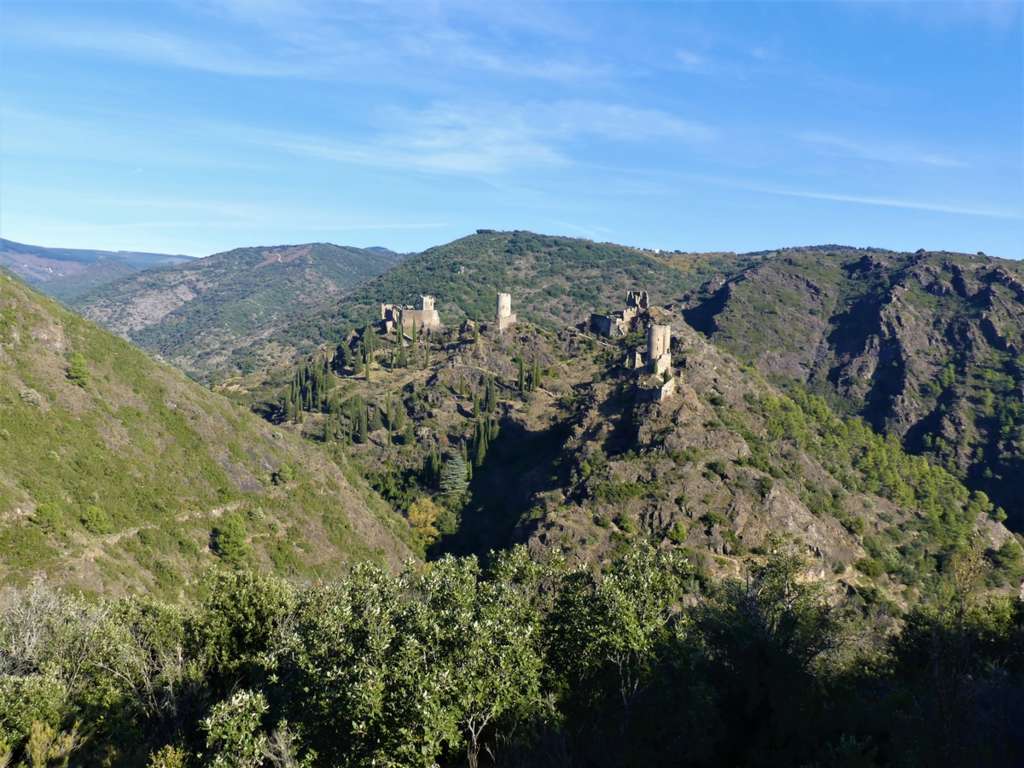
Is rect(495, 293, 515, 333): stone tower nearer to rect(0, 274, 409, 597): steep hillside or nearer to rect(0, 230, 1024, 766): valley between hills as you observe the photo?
rect(0, 230, 1024, 766): valley between hills

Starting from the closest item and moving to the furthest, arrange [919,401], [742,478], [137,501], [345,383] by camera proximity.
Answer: [137,501], [742,478], [345,383], [919,401]

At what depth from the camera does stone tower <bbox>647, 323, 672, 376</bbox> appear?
3814 inches

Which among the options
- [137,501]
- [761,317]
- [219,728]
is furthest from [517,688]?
[761,317]

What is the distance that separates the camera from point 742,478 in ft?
265

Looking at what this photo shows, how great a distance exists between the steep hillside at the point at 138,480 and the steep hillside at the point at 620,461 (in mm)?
15315

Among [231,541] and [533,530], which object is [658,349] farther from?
[231,541]

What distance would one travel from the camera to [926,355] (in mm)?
162875

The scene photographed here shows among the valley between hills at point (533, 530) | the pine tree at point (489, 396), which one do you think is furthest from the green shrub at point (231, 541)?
the pine tree at point (489, 396)

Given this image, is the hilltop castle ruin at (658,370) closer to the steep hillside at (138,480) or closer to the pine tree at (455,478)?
the pine tree at (455,478)

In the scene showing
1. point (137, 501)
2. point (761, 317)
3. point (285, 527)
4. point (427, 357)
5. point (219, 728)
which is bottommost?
point (285, 527)

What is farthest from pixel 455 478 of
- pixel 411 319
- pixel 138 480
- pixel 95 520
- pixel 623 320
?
pixel 411 319

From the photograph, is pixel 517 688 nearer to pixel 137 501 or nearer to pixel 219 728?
pixel 219 728

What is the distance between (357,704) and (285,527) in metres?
59.1

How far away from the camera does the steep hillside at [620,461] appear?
251 ft
